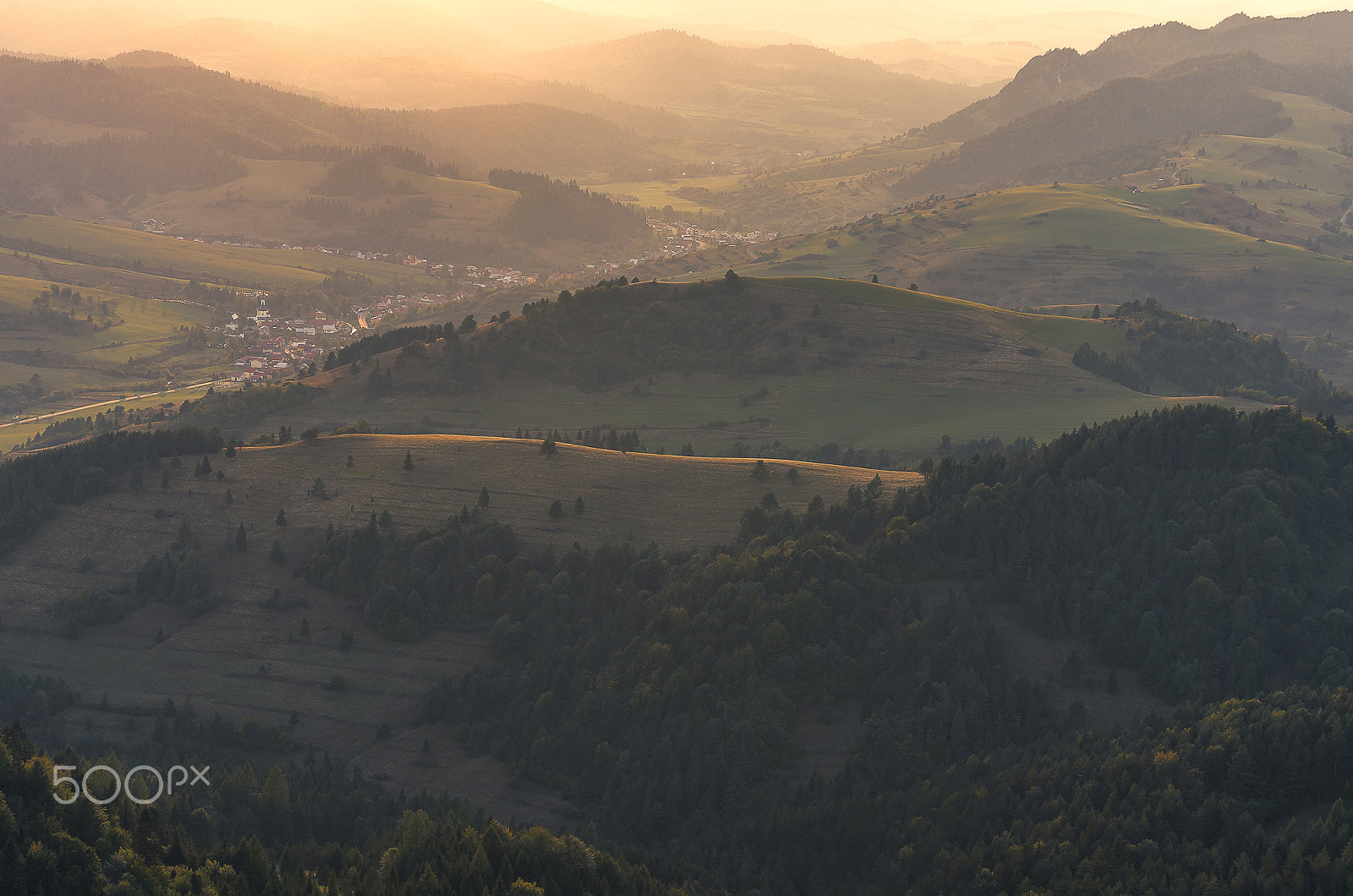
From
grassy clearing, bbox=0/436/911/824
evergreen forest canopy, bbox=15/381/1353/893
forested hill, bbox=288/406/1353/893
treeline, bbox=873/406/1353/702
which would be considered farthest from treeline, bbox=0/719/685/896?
treeline, bbox=873/406/1353/702

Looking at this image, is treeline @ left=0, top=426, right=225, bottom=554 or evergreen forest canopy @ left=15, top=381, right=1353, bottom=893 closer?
evergreen forest canopy @ left=15, top=381, right=1353, bottom=893

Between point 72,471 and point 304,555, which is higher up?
point 72,471

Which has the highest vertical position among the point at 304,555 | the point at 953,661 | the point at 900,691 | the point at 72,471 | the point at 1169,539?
the point at 1169,539

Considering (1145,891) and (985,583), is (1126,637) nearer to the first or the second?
(985,583)

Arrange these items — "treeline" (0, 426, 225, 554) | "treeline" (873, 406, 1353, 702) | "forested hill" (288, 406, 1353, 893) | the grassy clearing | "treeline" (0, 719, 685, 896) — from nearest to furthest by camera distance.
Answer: "treeline" (0, 719, 685, 896) < "forested hill" (288, 406, 1353, 893) < "treeline" (873, 406, 1353, 702) < the grassy clearing < "treeline" (0, 426, 225, 554)

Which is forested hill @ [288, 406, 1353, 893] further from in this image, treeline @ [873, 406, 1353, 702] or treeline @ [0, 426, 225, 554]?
treeline @ [0, 426, 225, 554]

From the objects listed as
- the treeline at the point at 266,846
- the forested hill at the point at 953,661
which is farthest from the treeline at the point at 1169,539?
the treeline at the point at 266,846

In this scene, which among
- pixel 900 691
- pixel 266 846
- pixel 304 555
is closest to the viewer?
pixel 266 846

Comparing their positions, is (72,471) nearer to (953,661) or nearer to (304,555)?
(304,555)

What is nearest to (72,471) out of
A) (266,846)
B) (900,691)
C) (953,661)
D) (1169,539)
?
(266,846)

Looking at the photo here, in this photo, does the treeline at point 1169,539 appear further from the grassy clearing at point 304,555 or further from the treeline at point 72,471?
the treeline at point 72,471
